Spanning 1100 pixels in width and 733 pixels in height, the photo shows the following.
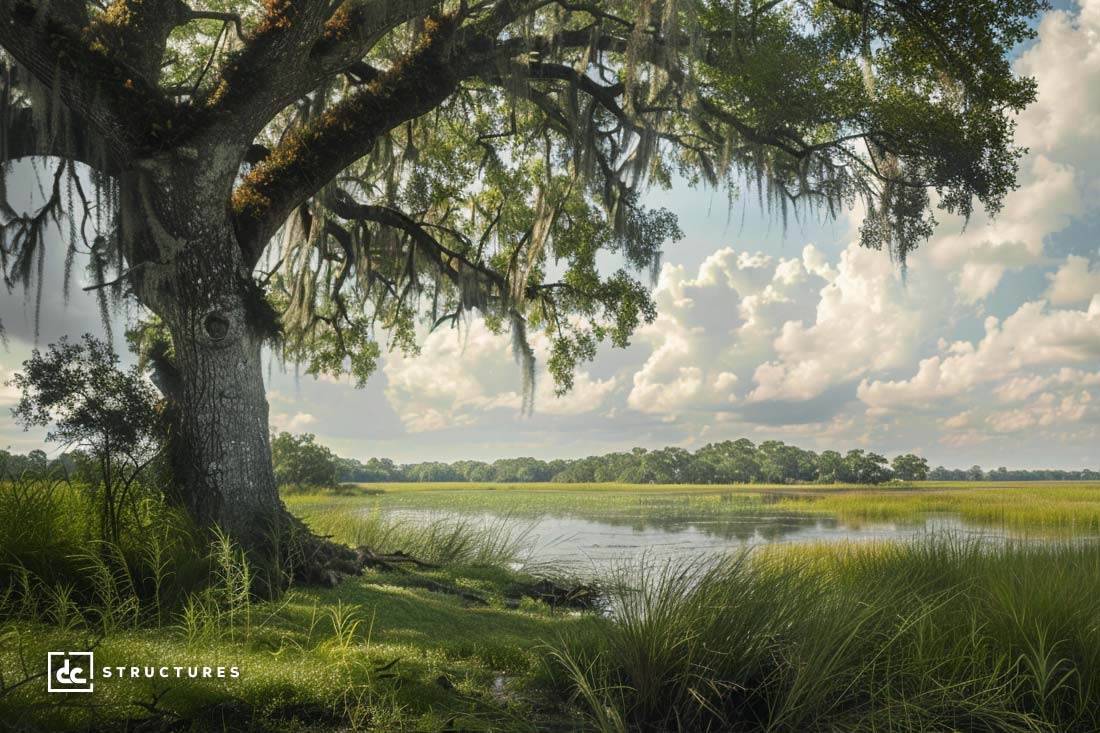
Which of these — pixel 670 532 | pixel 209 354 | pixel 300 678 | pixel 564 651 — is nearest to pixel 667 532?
pixel 670 532

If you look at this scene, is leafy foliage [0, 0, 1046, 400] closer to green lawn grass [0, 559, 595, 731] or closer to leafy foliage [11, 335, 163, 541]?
leafy foliage [11, 335, 163, 541]

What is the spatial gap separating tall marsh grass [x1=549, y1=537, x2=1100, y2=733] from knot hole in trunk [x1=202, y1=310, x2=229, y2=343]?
15.1 ft

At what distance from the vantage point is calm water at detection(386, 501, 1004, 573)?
41.9ft

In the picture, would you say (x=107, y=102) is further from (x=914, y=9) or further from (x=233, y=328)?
(x=914, y=9)

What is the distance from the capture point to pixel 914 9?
322 inches

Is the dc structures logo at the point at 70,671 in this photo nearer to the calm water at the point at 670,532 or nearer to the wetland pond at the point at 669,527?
the wetland pond at the point at 669,527

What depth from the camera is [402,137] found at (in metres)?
11.9

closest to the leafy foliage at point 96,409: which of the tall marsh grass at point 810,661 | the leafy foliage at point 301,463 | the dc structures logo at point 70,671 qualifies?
the dc structures logo at point 70,671

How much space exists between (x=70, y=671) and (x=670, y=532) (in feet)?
47.4

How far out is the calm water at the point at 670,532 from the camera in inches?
502

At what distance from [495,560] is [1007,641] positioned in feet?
23.5

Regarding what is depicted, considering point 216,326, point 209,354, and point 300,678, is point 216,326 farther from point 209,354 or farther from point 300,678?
point 300,678

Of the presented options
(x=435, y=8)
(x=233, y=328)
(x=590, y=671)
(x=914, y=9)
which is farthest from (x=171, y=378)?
(x=914, y=9)

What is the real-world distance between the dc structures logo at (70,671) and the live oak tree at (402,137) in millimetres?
2788
